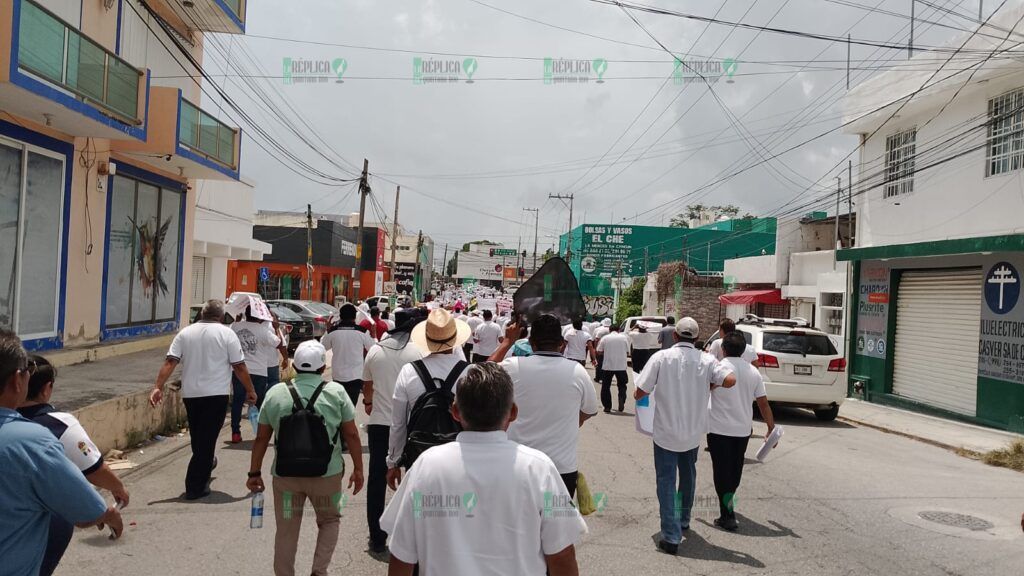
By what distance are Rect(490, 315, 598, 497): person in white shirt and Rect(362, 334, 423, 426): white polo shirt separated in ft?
4.36

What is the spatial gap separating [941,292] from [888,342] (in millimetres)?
2060

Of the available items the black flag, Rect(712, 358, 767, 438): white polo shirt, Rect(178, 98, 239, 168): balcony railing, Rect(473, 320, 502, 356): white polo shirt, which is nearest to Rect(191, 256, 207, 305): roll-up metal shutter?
Rect(178, 98, 239, 168): balcony railing

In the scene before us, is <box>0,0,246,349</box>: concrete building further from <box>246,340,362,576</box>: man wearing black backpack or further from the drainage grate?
the drainage grate

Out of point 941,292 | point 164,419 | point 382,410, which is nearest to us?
point 382,410

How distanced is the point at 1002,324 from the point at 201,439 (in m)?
13.8

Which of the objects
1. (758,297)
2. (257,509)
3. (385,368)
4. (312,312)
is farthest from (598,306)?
(257,509)

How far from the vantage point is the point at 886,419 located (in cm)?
1493

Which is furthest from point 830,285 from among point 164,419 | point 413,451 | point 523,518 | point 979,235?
point 523,518

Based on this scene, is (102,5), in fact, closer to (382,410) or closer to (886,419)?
(382,410)

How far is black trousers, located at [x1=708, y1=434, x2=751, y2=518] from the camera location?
6.55 metres

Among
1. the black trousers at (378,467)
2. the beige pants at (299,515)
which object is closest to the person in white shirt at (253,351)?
the black trousers at (378,467)

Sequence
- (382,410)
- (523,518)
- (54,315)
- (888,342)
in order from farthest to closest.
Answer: (888,342), (54,315), (382,410), (523,518)

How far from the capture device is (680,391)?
19.9ft

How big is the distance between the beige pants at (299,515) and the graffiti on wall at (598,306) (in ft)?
74.3
